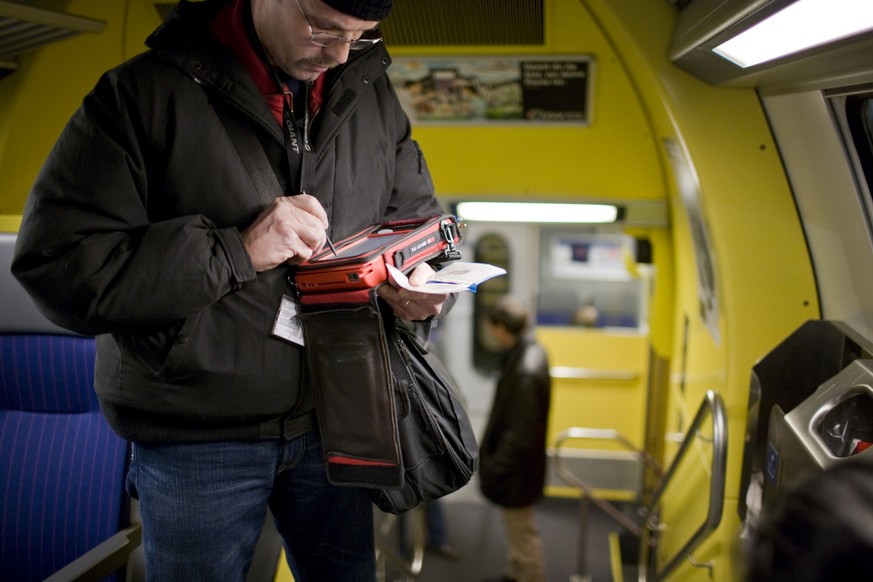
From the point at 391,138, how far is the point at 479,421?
644cm

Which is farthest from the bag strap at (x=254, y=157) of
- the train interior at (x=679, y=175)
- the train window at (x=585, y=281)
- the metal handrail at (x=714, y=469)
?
the train window at (x=585, y=281)

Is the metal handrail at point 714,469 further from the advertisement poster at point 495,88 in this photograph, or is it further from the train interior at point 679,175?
the advertisement poster at point 495,88

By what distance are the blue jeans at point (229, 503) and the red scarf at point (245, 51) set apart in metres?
0.76

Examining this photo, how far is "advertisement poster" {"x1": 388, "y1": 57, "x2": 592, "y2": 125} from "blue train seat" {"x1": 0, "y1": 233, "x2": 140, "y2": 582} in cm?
206

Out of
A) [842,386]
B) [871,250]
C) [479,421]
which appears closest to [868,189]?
[871,250]

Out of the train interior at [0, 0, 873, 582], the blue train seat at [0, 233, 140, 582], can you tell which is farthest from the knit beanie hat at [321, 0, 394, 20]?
the blue train seat at [0, 233, 140, 582]

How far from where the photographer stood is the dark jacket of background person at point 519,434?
495cm

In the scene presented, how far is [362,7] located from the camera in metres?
1.52

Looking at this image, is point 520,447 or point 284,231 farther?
point 520,447

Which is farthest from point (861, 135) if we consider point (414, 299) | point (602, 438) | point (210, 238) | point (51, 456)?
point (602, 438)

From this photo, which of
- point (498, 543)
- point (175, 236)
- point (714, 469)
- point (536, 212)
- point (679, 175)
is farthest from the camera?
point (498, 543)

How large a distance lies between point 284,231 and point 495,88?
251 cm

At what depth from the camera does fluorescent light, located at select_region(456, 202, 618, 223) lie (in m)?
4.08

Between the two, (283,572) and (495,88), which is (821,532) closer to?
(283,572)
